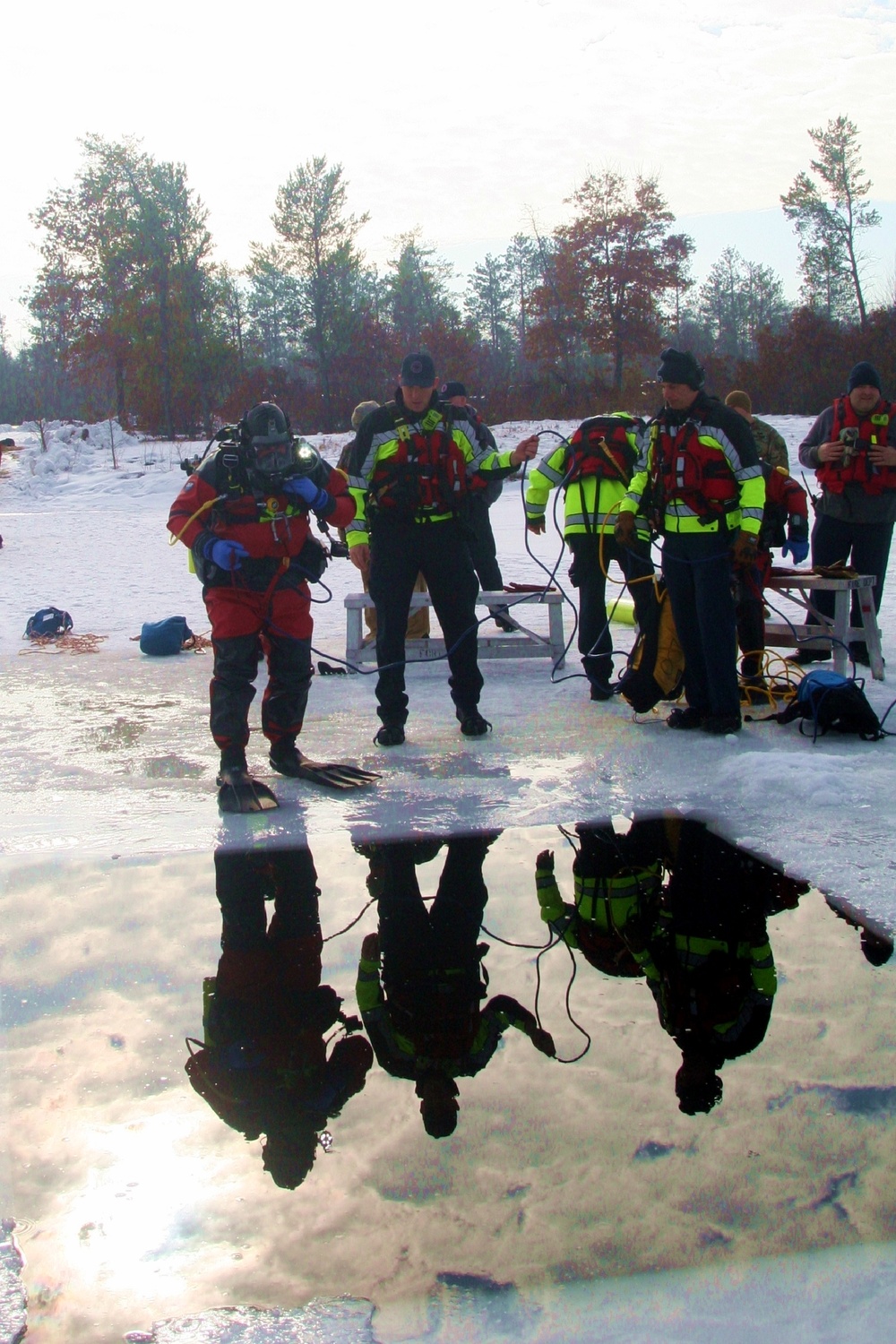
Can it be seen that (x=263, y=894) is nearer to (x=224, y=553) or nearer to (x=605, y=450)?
(x=224, y=553)

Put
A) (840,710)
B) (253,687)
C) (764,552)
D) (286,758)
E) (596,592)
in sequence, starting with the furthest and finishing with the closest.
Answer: (764,552)
(596,592)
(840,710)
(286,758)
(253,687)

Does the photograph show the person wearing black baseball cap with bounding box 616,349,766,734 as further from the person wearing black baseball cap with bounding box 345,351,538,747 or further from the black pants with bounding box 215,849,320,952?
the black pants with bounding box 215,849,320,952

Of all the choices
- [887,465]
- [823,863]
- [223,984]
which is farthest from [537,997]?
[887,465]

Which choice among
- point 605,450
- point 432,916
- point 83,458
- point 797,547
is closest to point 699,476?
point 605,450

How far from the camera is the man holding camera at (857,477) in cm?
739

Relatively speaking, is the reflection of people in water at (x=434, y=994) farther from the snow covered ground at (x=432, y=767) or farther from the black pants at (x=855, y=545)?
the black pants at (x=855, y=545)

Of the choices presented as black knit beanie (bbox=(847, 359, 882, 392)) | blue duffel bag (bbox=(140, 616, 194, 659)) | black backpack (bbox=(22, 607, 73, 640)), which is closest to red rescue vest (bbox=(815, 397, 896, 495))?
black knit beanie (bbox=(847, 359, 882, 392))

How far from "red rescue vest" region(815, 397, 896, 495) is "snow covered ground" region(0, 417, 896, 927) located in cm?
133

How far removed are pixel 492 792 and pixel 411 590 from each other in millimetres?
1448

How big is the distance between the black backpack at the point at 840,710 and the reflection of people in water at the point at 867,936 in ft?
7.23

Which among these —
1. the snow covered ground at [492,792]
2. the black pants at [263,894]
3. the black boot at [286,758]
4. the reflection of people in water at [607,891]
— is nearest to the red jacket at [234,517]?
the black boot at [286,758]

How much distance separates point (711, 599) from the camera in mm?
6023

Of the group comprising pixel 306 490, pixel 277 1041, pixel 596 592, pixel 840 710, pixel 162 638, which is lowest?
pixel 277 1041

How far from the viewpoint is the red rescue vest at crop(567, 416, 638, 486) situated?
272 inches
